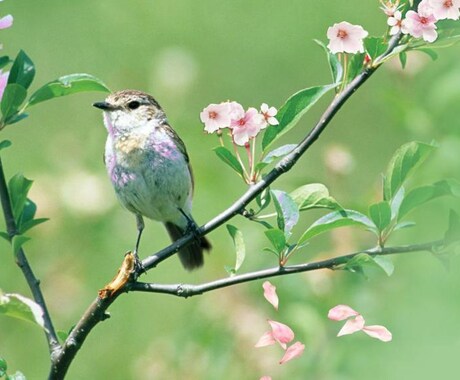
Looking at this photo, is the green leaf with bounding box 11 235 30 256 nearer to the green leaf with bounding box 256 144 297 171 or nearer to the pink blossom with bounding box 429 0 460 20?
the green leaf with bounding box 256 144 297 171

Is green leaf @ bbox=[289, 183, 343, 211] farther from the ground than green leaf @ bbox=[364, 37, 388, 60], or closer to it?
closer to it

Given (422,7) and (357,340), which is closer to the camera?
(422,7)

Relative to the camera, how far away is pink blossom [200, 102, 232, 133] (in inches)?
86.2

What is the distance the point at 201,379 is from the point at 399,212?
1.70 m

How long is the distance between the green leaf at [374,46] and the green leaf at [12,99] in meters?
0.72

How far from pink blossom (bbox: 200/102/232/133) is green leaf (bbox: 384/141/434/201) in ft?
1.21

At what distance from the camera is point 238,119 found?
2201mm

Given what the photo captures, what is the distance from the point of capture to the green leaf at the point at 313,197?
2139mm

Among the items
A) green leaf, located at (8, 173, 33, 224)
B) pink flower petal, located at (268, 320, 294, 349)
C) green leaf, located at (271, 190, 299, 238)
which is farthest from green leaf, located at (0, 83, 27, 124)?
pink flower petal, located at (268, 320, 294, 349)

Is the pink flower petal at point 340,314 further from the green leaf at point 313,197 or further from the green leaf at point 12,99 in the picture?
the green leaf at point 12,99

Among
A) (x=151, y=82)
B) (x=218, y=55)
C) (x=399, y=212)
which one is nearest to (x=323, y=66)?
(x=218, y=55)

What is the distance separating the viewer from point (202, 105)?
7570 mm

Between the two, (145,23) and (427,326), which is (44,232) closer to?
(427,326)

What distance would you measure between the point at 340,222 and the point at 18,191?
0.70 m
